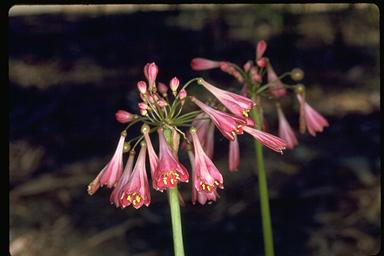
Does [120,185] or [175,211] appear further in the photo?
[120,185]

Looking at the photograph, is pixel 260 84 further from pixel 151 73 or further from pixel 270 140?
pixel 151 73

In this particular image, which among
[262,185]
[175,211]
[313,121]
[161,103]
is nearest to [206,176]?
[175,211]

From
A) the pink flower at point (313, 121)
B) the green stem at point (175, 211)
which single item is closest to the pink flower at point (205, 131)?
the green stem at point (175, 211)

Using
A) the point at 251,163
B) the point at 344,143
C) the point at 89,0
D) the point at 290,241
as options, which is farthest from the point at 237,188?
the point at 89,0

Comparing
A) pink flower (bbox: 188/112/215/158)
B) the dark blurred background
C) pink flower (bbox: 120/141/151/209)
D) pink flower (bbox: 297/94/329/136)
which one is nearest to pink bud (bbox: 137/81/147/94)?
pink flower (bbox: 120/141/151/209)

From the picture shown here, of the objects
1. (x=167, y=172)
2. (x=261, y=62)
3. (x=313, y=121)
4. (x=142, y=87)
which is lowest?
(x=167, y=172)

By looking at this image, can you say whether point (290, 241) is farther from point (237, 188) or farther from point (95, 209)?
point (95, 209)

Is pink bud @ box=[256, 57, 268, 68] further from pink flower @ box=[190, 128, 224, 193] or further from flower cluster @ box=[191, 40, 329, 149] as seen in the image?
pink flower @ box=[190, 128, 224, 193]
